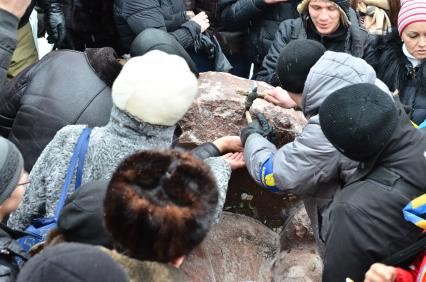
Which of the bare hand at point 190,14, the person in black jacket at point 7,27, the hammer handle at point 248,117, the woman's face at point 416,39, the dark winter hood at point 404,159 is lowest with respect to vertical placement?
the bare hand at point 190,14

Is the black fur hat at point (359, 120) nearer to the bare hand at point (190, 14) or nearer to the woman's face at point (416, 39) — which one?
A: the woman's face at point (416, 39)

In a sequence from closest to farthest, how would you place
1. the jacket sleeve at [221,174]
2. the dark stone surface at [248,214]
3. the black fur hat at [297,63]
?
1. the jacket sleeve at [221,174]
2. the black fur hat at [297,63]
3. the dark stone surface at [248,214]

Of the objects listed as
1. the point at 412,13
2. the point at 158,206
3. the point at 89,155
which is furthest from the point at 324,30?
Result: the point at 158,206

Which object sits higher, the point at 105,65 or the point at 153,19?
the point at 105,65

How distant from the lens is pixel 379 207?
2121 mm

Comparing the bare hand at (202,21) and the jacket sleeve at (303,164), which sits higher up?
the jacket sleeve at (303,164)

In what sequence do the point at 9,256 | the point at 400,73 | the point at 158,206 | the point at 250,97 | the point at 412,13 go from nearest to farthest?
the point at 158,206 < the point at 9,256 < the point at 250,97 < the point at 412,13 < the point at 400,73

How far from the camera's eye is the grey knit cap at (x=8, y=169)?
2.07 metres

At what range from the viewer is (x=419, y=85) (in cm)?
351

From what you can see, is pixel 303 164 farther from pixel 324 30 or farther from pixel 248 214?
pixel 324 30

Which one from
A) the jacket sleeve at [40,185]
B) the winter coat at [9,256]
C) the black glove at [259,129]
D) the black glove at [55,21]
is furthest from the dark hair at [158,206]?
the black glove at [55,21]

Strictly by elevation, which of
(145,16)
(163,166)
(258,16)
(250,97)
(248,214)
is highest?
(163,166)

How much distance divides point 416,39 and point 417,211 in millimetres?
1754

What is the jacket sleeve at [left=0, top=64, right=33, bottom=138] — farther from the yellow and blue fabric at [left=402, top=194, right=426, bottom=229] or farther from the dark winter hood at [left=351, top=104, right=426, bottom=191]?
the yellow and blue fabric at [left=402, top=194, right=426, bottom=229]
